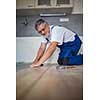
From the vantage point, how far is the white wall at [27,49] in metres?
1.78

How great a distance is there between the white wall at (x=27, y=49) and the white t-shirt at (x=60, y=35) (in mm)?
74

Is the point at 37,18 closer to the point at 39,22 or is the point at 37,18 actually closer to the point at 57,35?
the point at 39,22

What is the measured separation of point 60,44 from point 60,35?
71mm

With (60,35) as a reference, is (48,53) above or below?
below

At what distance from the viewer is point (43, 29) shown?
1813 mm

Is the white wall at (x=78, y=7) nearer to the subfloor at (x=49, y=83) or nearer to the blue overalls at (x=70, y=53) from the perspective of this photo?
the blue overalls at (x=70, y=53)

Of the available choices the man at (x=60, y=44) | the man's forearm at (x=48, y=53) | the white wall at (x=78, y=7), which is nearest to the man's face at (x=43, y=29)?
the man at (x=60, y=44)

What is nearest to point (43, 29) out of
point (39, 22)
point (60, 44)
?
point (39, 22)

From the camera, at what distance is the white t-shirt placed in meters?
1.79

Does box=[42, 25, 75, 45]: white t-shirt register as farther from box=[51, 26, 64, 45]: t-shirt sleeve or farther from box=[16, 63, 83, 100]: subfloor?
box=[16, 63, 83, 100]: subfloor

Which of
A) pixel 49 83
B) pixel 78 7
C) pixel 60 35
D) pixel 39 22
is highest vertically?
pixel 78 7

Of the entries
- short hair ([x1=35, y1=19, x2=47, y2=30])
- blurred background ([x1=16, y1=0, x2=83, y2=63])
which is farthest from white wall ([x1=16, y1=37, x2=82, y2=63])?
short hair ([x1=35, y1=19, x2=47, y2=30])
